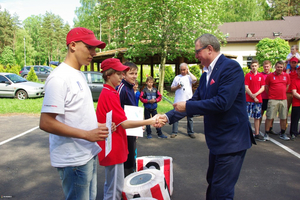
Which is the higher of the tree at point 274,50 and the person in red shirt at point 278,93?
the tree at point 274,50

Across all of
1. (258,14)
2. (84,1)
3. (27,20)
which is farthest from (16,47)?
(258,14)

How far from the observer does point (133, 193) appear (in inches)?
115

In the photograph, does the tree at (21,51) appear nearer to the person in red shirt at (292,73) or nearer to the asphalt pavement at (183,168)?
the asphalt pavement at (183,168)

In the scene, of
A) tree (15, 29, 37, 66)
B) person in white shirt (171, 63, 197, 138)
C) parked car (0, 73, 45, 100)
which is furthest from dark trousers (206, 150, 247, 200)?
tree (15, 29, 37, 66)

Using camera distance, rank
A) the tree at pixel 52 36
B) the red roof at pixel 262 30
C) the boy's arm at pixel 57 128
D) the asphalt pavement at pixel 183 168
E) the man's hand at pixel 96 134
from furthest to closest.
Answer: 1. the tree at pixel 52 36
2. the red roof at pixel 262 30
3. the asphalt pavement at pixel 183 168
4. the man's hand at pixel 96 134
5. the boy's arm at pixel 57 128

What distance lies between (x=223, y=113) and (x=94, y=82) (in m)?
12.1

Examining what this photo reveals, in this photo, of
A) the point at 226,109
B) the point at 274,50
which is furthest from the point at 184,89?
the point at 274,50

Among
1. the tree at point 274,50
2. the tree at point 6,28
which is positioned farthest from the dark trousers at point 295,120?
the tree at point 6,28

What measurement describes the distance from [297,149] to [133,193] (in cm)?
503

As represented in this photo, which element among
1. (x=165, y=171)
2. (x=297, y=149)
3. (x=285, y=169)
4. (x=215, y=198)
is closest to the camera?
(x=215, y=198)

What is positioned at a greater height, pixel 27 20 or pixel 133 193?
pixel 27 20

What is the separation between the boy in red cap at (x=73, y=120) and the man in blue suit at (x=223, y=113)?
1.18 metres

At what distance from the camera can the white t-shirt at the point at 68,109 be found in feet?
5.74

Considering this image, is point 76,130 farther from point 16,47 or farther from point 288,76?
point 16,47
